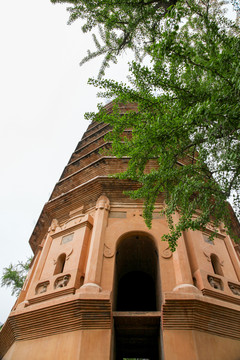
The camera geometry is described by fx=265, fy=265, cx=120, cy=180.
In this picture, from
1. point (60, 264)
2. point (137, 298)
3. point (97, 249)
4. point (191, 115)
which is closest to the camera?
point (191, 115)

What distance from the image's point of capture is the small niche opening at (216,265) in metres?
6.72

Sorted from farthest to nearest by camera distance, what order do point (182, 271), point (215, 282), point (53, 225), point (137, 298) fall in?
point (137, 298)
point (53, 225)
point (215, 282)
point (182, 271)

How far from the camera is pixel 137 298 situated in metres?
9.45

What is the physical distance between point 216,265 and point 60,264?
4.11 metres

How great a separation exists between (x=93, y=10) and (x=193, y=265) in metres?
7.75

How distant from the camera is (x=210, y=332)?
5.29 m

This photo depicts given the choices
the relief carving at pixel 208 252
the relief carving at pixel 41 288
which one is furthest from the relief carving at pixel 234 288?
the relief carving at pixel 41 288

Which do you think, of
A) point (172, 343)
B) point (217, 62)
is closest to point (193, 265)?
point (172, 343)

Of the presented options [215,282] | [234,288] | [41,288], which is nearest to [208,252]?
[215,282]

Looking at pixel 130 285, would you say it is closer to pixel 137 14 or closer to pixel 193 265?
pixel 193 265

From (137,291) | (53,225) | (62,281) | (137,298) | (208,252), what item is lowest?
(62,281)

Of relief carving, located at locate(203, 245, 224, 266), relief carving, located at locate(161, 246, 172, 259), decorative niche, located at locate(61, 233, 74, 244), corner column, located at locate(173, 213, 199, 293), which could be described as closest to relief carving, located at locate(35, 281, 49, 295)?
decorative niche, located at locate(61, 233, 74, 244)

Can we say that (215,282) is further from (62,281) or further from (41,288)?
(41,288)

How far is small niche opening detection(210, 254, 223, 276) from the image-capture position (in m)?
6.72
